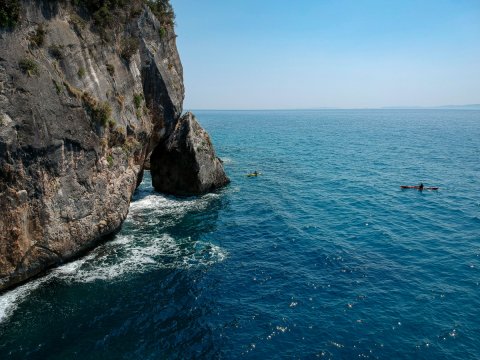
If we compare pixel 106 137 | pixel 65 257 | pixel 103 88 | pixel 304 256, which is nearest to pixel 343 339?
pixel 304 256

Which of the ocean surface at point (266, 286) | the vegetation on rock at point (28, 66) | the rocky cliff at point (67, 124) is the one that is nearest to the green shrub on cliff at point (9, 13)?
the rocky cliff at point (67, 124)

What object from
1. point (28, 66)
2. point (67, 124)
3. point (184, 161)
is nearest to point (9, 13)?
point (28, 66)

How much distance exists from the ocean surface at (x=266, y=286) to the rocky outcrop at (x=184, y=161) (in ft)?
7.61

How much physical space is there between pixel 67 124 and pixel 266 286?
57.3 feet

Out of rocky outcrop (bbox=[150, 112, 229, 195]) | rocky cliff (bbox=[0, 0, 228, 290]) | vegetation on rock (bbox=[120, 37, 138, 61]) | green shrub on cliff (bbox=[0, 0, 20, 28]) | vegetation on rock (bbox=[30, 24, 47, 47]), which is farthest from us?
rocky outcrop (bbox=[150, 112, 229, 195])

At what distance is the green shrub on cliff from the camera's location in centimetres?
2142

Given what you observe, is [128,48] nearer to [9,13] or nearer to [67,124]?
[67,124]

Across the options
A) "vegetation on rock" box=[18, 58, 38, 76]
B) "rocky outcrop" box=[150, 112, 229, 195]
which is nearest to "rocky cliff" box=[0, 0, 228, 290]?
A: "vegetation on rock" box=[18, 58, 38, 76]

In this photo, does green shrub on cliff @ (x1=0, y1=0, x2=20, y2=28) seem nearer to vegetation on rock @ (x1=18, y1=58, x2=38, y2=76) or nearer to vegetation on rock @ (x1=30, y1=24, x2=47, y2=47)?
vegetation on rock @ (x1=30, y1=24, x2=47, y2=47)

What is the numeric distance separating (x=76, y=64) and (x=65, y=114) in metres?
4.78

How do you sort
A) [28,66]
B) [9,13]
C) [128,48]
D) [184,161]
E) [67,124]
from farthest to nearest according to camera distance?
[184,161]
[128,48]
[67,124]
[28,66]
[9,13]

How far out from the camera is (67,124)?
24.8 metres

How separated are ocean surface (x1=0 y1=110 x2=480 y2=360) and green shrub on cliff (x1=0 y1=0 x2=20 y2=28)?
637 inches

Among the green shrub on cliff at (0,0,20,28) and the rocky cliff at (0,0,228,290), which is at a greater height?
the green shrub on cliff at (0,0,20,28)
